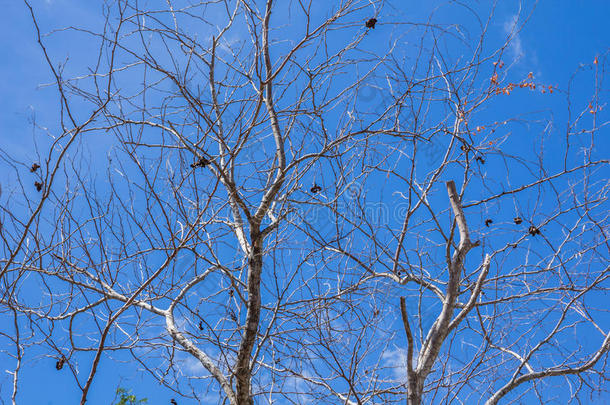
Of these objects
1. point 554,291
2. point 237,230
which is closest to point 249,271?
point 237,230

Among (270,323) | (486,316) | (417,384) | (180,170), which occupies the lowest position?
(417,384)

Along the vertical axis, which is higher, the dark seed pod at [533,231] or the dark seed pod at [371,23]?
the dark seed pod at [371,23]

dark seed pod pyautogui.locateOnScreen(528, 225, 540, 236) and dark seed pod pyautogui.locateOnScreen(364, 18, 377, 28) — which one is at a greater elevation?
dark seed pod pyautogui.locateOnScreen(364, 18, 377, 28)

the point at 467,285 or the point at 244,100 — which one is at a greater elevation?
the point at 244,100

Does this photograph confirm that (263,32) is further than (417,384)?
Yes

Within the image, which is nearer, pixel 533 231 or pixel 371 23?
pixel 371 23

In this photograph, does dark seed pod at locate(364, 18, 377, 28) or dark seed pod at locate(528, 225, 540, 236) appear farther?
dark seed pod at locate(528, 225, 540, 236)

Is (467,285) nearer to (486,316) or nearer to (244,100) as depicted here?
(486,316)

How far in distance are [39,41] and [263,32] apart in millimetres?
1735

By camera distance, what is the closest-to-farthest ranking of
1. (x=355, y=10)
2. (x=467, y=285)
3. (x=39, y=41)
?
(x=39, y=41), (x=355, y=10), (x=467, y=285)

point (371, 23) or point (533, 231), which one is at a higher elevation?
point (371, 23)

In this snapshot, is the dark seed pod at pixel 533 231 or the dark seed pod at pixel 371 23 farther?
the dark seed pod at pixel 533 231

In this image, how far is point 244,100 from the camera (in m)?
3.35

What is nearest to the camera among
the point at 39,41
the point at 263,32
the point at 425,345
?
the point at 39,41
